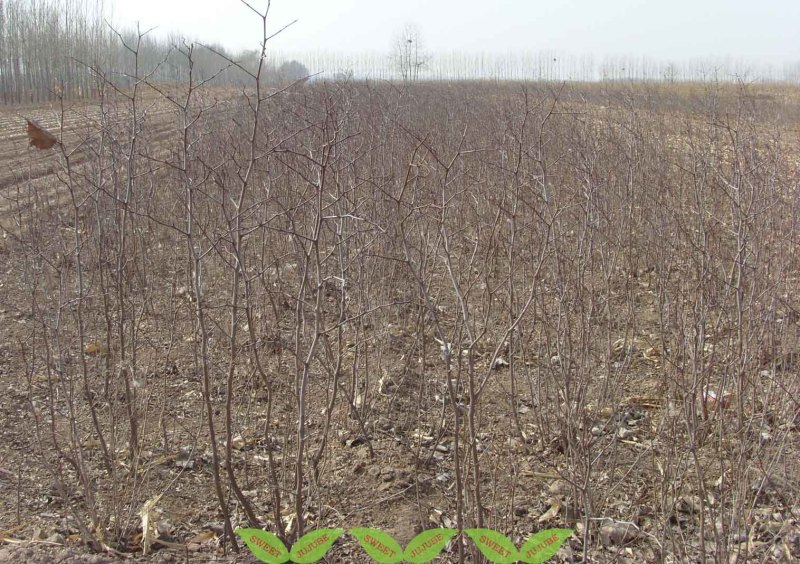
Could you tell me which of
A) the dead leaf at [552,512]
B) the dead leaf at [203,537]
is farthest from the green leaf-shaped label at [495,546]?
the dead leaf at [203,537]

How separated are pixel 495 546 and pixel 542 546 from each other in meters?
0.11

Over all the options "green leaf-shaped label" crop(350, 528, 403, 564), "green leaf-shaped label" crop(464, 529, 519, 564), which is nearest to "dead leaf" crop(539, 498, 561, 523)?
"green leaf-shaped label" crop(464, 529, 519, 564)

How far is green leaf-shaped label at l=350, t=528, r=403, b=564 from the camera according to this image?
4.78 feet

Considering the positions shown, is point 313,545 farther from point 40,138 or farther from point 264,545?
point 40,138

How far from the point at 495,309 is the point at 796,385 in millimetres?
2070

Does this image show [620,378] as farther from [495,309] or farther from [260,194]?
[260,194]

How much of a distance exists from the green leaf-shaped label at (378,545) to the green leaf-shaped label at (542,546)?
25cm

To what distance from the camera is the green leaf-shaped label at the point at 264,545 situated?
1.49 metres

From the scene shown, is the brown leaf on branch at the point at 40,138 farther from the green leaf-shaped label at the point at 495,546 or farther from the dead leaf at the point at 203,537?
the green leaf-shaped label at the point at 495,546

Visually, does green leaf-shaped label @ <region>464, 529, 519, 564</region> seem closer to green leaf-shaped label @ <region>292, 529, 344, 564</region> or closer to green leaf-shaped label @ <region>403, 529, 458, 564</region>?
green leaf-shaped label @ <region>403, 529, 458, 564</region>

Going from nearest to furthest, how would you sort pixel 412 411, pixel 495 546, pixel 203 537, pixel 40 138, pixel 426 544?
pixel 426 544 < pixel 495 546 < pixel 203 537 < pixel 40 138 < pixel 412 411

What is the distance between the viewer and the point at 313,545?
1.53 meters

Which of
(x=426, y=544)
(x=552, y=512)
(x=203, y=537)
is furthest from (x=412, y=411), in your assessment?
(x=426, y=544)

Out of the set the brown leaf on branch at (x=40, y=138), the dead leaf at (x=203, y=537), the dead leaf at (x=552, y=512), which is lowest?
the dead leaf at (x=203, y=537)
